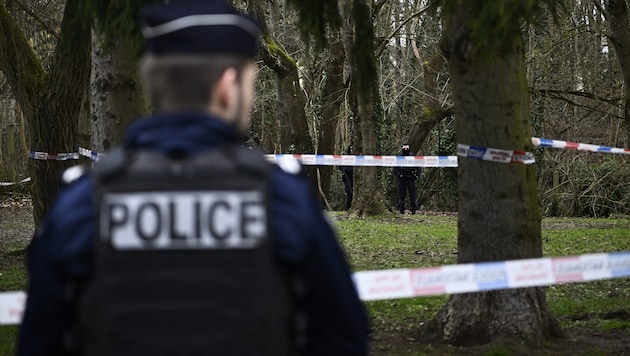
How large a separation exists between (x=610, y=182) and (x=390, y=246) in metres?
10.3

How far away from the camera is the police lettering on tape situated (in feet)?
7.04

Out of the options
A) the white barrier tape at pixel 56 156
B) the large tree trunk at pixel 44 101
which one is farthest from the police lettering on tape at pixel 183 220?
the white barrier tape at pixel 56 156

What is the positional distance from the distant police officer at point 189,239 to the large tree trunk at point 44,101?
35.3 feet

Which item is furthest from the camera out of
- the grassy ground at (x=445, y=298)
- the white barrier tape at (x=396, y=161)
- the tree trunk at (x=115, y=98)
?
the white barrier tape at (x=396, y=161)

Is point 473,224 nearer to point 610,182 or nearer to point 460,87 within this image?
point 460,87

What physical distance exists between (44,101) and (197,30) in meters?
11.3

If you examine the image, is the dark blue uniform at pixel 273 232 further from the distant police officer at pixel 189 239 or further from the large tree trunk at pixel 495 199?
the large tree trunk at pixel 495 199

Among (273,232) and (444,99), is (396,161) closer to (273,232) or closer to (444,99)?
(444,99)

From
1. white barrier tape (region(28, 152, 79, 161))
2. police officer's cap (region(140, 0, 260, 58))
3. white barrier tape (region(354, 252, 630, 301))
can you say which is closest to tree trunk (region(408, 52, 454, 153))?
white barrier tape (region(28, 152, 79, 161))

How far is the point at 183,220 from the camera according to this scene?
2152mm

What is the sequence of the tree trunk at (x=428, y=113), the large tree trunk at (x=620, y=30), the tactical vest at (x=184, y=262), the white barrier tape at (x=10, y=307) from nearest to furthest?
1. the tactical vest at (x=184, y=262)
2. the white barrier tape at (x=10, y=307)
3. the large tree trunk at (x=620, y=30)
4. the tree trunk at (x=428, y=113)

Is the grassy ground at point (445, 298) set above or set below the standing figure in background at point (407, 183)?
below

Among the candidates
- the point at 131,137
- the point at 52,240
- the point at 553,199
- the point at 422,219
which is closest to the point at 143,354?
the point at 52,240

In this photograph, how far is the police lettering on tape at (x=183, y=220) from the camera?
2145 millimetres
